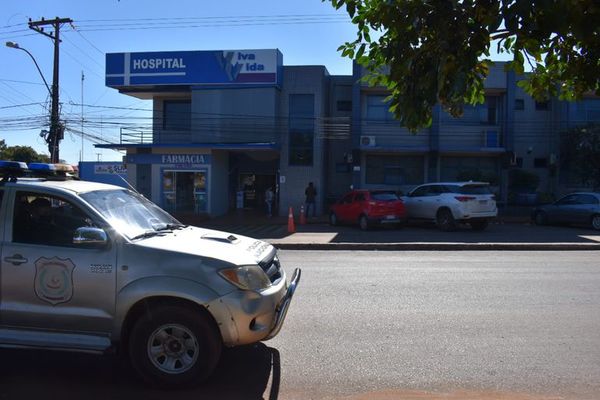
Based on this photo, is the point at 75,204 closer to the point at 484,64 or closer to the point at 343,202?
the point at 484,64

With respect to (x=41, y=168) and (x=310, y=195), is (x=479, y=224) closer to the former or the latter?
(x=310, y=195)

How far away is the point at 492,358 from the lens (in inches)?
Answer: 218

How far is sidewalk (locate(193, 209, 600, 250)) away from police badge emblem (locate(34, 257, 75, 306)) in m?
11.3

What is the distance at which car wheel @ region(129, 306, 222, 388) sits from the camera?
15.2 ft

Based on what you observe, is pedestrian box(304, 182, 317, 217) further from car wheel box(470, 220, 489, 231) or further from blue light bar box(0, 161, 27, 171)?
blue light bar box(0, 161, 27, 171)

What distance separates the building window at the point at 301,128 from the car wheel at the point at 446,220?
1021 cm

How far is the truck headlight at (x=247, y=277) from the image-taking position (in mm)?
4684

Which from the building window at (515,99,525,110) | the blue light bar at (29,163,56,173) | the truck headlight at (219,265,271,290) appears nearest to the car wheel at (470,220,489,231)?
the building window at (515,99,525,110)

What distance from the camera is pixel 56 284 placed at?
15.8ft

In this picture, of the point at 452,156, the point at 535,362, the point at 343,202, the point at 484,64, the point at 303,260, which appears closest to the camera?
the point at 484,64

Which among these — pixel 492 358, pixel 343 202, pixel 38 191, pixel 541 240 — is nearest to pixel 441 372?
pixel 492 358

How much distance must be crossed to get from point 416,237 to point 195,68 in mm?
16177

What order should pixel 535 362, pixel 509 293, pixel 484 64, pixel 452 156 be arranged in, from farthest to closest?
pixel 452 156
pixel 509 293
pixel 535 362
pixel 484 64

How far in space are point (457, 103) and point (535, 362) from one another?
3017mm
